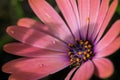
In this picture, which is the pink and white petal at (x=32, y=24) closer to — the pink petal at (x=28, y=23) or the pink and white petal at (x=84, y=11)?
the pink petal at (x=28, y=23)

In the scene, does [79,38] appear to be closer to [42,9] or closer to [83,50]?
[83,50]

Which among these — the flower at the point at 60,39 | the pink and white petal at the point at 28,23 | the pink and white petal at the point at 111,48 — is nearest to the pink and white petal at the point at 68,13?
the flower at the point at 60,39

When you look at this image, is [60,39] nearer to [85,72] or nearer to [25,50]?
[25,50]

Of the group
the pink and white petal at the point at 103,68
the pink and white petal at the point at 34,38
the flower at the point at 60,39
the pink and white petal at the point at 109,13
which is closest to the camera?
the pink and white petal at the point at 103,68

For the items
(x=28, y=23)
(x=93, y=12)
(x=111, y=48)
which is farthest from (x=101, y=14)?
(x=28, y=23)

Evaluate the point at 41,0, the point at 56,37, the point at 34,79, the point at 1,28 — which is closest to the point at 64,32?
the point at 56,37

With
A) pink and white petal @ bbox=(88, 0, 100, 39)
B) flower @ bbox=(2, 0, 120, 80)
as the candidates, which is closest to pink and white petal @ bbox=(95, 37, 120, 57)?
flower @ bbox=(2, 0, 120, 80)
